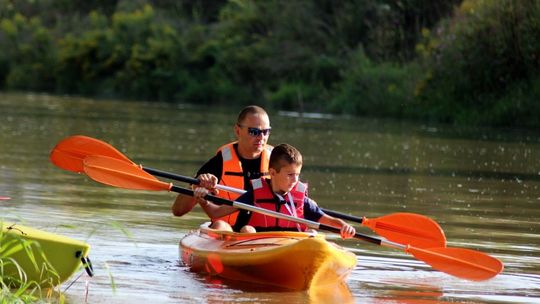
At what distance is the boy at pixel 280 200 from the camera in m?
8.89

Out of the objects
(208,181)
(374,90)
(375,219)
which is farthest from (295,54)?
(208,181)

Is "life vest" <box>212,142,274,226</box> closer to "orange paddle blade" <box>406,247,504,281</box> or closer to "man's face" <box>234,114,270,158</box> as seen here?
"man's face" <box>234,114,270,158</box>

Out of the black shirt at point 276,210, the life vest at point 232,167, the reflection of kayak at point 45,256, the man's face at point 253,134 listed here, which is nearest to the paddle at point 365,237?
the black shirt at point 276,210

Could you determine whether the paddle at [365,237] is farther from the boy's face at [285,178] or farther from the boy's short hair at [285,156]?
the boy's short hair at [285,156]

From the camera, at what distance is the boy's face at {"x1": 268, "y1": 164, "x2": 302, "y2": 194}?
891 centimetres

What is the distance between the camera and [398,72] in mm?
34406

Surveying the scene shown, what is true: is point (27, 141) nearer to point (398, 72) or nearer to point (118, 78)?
point (398, 72)

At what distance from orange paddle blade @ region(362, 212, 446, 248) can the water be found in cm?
20

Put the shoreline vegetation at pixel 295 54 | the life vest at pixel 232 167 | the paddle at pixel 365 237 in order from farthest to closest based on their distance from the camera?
the shoreline vegetation at pixel 295 54, the life vest at pixel 232 167, the paddle at pixel 365 237

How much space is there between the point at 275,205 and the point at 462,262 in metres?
1.31

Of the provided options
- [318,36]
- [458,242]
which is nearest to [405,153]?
[458,242]

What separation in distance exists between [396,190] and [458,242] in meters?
4.29

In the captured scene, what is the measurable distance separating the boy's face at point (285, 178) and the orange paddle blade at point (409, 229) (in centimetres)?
88

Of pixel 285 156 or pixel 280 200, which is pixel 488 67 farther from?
pixel 285 156
